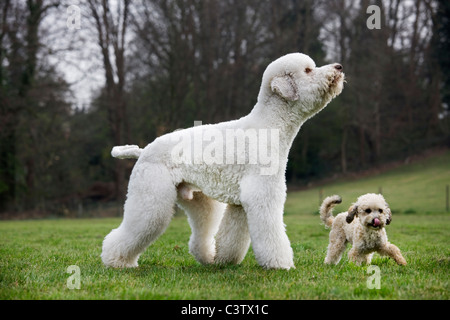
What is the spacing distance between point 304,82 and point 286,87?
186 mm

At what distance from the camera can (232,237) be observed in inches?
213

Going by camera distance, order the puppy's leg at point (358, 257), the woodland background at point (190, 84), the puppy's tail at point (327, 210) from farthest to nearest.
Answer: the woodland background at point (190, 84) → the puppy's tail at point (327, 210) → the puppy's leg at point (358, 257)

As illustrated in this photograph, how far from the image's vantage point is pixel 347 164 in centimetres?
3766

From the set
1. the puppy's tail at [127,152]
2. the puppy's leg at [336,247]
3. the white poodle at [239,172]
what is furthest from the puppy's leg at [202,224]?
the puppy's leg at [336,247]

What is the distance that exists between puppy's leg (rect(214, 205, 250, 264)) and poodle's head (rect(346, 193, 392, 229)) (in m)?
1.31

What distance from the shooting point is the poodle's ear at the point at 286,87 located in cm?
489

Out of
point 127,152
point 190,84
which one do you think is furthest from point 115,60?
point 127,152

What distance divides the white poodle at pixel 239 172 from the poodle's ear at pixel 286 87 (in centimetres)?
1

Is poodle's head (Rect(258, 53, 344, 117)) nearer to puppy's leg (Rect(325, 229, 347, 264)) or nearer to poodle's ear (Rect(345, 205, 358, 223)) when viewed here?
poodle's ear (Rect(345, 205, 358, 223))

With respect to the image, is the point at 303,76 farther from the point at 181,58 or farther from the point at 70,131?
the point at 70,131

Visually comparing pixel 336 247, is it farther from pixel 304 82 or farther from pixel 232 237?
pixel 304 82

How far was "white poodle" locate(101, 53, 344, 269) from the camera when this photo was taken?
486cm

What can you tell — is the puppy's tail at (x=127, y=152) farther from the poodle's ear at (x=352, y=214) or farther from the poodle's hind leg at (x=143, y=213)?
the poodle's ear at (x=352, y=214)

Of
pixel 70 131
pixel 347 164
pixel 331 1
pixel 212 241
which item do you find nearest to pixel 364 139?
pixel 347 164
